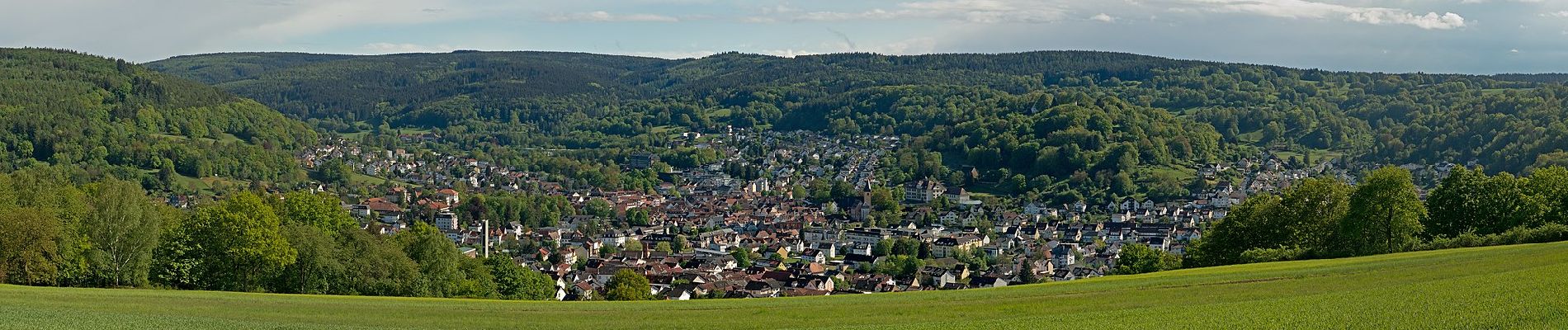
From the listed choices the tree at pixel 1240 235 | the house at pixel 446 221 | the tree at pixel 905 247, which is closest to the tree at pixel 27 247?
the tree at pixel 1240 235

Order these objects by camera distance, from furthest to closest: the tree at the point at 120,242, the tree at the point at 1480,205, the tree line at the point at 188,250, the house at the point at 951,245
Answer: the house at the point at 951,245 → the tree at the point at 1480,205 → the tree at the point at 120,242 → the tree line at the point at 188,250

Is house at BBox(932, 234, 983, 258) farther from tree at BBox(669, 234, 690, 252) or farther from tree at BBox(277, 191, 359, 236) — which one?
tree at BBox(277, 191, 359, 236)

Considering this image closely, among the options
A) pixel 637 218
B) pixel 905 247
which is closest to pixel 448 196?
pixel 637 218

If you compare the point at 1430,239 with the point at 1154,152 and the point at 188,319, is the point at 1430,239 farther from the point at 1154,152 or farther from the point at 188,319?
the point at 1154,152

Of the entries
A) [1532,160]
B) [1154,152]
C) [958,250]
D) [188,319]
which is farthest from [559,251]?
[1532,160]

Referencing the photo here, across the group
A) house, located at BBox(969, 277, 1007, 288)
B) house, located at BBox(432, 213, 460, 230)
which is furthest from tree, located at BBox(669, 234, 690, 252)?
house, located at BBox(969, 277, 1007, 288)

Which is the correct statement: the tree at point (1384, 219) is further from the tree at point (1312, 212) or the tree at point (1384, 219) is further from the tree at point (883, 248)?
the tree at point (883, 248)
